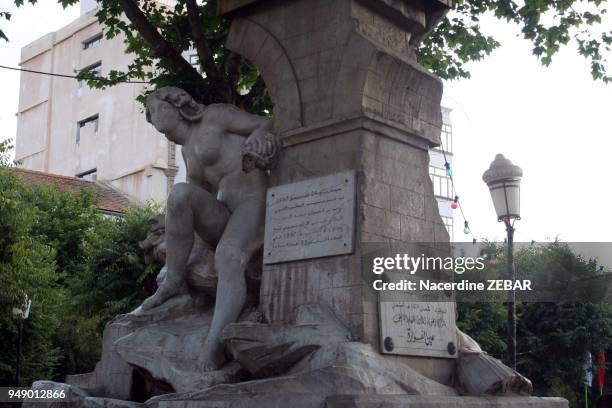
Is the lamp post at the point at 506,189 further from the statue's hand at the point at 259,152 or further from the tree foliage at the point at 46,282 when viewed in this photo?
the tree foliage at the point at 46,282

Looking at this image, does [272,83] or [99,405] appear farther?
[272,83]

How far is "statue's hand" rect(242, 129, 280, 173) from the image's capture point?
7648 millimetres

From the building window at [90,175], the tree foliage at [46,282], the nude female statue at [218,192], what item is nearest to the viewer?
the nude female statue at [218,192]

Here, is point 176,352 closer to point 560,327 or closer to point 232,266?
point 232,266

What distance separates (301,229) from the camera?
7336 millimetres

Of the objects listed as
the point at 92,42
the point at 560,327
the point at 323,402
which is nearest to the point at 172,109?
the point at 323,402

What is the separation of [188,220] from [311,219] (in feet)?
3.83

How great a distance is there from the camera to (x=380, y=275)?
694cm

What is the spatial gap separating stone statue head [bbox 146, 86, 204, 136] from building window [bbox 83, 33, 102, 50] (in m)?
34.0

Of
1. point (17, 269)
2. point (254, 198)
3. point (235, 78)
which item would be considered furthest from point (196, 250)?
point (17, 269)

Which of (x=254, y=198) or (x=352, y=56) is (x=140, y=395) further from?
(x=352, y=56)

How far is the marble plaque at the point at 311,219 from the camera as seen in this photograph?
7.05 meters

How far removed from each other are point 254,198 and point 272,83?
1.06 m

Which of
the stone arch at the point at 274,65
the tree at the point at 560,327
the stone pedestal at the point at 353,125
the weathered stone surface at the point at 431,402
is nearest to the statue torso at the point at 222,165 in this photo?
the stone pedestal at the point at 353,125
